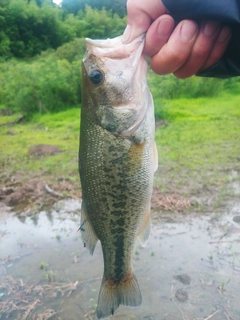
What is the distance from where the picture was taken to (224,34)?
168 cm

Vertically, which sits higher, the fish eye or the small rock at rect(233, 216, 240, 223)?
the fish eye

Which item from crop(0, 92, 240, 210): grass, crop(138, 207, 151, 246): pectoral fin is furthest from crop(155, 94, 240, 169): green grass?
crop(138, 207, 151, 246): pectoral fin

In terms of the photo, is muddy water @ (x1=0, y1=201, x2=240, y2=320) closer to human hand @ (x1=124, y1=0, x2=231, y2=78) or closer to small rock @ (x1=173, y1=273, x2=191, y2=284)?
small rock @ (x1=173, y1=273, x2=191, y2=284)

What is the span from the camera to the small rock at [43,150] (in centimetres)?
842

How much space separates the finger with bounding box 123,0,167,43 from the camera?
5.50 feet

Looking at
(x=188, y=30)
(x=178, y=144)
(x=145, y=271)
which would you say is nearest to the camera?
(x=188, y=30)

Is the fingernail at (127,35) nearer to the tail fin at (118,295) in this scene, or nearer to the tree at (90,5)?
the tail fin at (118,295)

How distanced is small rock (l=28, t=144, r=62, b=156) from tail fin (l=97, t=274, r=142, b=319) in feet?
21.2

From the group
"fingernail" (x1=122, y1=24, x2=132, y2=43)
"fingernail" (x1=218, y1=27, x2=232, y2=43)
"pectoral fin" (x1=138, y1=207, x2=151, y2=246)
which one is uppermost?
"fingernail" (x1=218, y1=27, x2=232, y2=43)

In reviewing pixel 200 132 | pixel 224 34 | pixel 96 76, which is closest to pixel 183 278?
pixel 96 76

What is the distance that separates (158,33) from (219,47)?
314 millimetres

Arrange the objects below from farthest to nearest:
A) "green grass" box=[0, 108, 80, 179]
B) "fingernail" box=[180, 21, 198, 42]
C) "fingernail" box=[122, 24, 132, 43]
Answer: "green grass" box=[0, 108, 80, 179] < "fingernail" box=[122, 24, 132, 43] < "fingernail" box=[180, 21, 198, 42]

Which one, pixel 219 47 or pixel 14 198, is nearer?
pixel 219 47

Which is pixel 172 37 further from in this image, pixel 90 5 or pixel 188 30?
pixel 90 5
